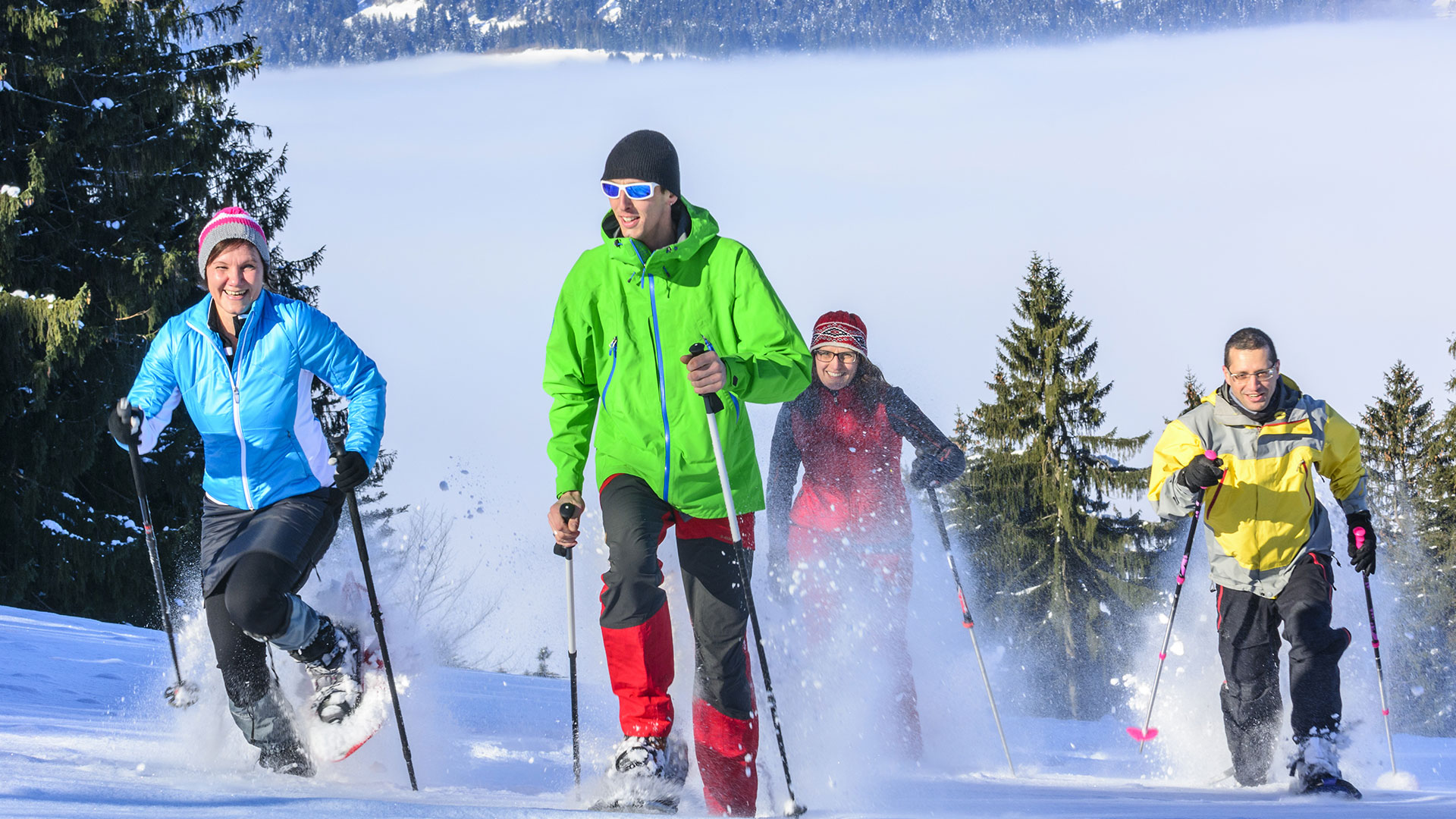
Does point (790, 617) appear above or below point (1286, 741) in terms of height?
above

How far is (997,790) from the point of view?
5.30 metres

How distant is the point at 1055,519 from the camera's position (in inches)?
1167

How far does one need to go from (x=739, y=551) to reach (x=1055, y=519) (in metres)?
26.7

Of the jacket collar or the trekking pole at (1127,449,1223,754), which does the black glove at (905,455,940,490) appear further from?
the jacket collar

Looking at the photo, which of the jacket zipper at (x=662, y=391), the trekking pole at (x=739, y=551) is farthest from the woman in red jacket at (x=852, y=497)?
the jacket zipper at (x=662, y=391)

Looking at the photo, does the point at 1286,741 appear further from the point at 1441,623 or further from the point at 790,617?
the point at 1441,623

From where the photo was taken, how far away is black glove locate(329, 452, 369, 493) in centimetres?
450

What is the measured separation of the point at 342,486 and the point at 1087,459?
28.0 m

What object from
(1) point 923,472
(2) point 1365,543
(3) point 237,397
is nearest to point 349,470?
(3) point 237,397

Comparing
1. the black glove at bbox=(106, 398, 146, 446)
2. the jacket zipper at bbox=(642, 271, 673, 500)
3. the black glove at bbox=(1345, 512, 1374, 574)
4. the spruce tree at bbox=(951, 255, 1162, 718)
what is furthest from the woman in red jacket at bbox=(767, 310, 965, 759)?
the spruce tree at bbox=(951, 255, 1162, 718)

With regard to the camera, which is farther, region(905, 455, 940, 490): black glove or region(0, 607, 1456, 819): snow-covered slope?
region(905, 455, 940, 490): black glove

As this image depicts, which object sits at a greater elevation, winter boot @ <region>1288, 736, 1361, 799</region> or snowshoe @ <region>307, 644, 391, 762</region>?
snowshoe @ <region>307, 644, 391, 762</region>

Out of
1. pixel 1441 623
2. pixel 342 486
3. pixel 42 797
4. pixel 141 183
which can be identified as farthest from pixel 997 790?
pixel 1441 623

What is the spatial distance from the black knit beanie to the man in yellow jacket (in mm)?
2786
